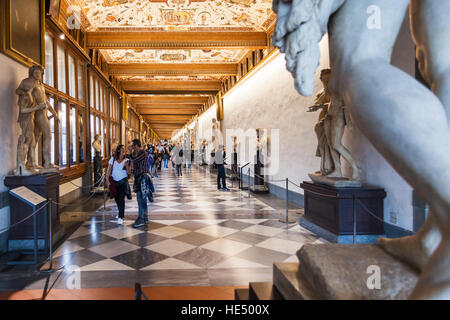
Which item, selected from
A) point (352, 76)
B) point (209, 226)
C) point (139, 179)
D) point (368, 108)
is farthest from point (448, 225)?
point (139, 179)

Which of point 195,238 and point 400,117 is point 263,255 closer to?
point 195,238

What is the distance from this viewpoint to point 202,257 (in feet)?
12.3

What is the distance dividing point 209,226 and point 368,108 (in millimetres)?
4717

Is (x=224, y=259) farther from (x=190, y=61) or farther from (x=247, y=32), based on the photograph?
(x=190, y=61)

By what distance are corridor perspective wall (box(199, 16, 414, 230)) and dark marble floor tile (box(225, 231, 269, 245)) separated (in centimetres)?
197

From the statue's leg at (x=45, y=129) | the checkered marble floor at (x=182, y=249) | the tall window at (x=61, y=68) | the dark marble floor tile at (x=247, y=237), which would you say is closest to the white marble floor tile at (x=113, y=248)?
the checkered marble floor at (x=182, y=249)

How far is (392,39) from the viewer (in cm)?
96

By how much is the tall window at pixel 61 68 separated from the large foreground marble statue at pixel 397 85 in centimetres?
817

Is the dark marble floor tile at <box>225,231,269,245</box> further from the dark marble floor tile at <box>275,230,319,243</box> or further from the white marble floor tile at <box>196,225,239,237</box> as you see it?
the dark marble floor tile at <box>275,230,319,243</box>

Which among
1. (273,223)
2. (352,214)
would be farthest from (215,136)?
(352,214)

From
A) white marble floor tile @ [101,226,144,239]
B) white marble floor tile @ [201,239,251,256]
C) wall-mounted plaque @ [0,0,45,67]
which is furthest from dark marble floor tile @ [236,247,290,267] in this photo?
wall-mounted plaque @ [0,0,45,67]

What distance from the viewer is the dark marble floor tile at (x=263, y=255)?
3.66m

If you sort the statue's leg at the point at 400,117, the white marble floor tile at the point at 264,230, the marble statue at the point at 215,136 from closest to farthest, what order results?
the statue's leg at the point at 400,117
the white marble floor tile at the point at 264,230
the marble statue at the point at 215,136

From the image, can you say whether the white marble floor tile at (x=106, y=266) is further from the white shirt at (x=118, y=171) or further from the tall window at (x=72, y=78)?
the tall window at (x=72, y=78)
